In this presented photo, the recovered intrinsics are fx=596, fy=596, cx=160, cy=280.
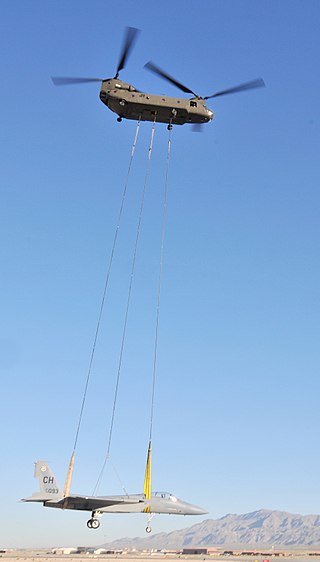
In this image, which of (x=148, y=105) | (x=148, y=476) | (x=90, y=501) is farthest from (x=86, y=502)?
(x=148, y=105)

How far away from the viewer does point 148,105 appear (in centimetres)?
3934

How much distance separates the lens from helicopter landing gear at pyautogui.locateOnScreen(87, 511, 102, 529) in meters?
52.7

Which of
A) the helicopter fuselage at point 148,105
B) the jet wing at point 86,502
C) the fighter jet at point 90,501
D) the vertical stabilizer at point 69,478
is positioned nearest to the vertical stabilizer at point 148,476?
the vertical stabilizer at point 69,478

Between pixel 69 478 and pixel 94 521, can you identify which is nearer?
pixel 69 478

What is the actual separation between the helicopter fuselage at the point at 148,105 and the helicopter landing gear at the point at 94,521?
35.1m

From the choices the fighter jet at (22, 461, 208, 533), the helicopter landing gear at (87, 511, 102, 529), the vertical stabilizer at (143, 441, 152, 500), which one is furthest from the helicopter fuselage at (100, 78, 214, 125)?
the helicopter landing gear at (87, 511, 102, 529)

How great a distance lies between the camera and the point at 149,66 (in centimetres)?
3906

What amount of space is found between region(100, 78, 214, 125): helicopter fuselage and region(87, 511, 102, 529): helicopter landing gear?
35144 millimetres

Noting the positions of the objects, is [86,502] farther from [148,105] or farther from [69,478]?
[148,105]

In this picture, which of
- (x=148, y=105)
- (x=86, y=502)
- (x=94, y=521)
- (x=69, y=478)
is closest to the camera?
(x=148, y=105)

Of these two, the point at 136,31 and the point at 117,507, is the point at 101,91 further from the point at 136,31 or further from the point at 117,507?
the point at 117,507

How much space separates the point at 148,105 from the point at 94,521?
3648 cm

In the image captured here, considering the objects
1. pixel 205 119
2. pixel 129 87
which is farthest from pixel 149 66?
pixel 205 119

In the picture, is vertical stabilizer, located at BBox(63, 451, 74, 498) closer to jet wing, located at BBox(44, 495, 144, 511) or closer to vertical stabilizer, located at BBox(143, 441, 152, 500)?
vertical stabilizer, located at BBox(143, 441, 152, 500)
